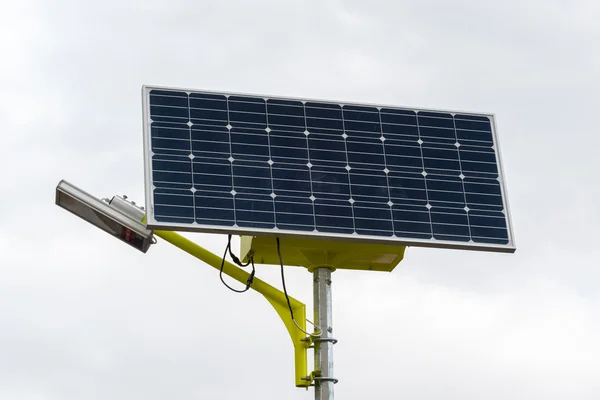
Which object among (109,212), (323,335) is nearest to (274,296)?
(323,335)

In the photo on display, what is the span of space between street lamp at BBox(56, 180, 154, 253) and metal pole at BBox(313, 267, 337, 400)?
2.16 m

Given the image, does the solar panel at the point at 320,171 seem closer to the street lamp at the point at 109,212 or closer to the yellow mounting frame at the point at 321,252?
the yellow mounting frame at the point at 321,252

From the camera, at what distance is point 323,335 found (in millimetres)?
13133

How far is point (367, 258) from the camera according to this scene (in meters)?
13.8

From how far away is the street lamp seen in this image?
13.0 meters

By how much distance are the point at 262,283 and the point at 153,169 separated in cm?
206

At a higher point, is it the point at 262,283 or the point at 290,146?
the point at 290,146

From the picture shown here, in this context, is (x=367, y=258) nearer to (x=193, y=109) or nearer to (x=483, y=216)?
(x=483, y=216)

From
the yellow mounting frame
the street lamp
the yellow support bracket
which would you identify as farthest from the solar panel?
the yellow support bracket

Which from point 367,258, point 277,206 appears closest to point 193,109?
point 277,206

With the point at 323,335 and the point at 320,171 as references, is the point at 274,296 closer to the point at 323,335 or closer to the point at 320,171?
the point at 323,335

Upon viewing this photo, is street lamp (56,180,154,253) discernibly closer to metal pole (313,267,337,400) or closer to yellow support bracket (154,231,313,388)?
yellow support bracket (154,231,313,388)

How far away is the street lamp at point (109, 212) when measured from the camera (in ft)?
42.6

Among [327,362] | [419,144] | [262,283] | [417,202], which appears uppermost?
[419,144]
